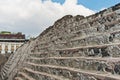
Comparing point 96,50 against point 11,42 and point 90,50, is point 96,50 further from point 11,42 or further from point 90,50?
point 11,42

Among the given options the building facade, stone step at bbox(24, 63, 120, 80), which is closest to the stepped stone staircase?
stone step at bbox(24, 63, 120, 80)

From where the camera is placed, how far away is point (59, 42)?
7.49 metres

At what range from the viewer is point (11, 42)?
76.6 m

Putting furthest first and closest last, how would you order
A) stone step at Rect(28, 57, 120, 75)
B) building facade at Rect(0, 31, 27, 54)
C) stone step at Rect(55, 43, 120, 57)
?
building facade at Rect(0, 31, 27, 54)
stone step at Rect(55, 43, 120, 57)
stone step at Rect(28, 57, 120, 75)

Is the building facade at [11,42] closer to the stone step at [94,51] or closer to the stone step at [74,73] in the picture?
the stone step at [74,73]

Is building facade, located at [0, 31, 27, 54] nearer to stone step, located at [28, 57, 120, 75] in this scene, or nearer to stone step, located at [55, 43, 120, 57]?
stone step, located at [28, 57, 120, 75]

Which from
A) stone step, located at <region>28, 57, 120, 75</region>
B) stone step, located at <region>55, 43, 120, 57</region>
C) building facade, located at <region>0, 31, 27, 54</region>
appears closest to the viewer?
stone step, located at <region>28, 57, 120, 75</region>

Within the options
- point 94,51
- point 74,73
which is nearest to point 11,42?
point 74,73

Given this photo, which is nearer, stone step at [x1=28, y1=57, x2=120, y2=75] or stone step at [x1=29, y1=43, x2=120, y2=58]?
stone step at [x1=28, y1=57, x2=120, y2=75]

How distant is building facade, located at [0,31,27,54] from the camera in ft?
248

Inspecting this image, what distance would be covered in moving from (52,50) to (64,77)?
2.05 metres

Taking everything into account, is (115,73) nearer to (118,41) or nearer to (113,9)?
(118,41)

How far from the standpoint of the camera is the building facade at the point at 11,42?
75688 mm

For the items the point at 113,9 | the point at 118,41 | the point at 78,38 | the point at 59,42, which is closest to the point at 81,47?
the point at 78,38
